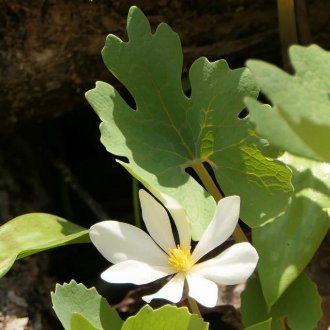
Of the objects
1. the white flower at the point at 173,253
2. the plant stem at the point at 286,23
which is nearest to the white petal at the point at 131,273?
the white flower at the point at 173,253

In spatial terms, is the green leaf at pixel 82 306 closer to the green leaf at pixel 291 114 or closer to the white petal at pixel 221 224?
the white petal at pixel 221 224

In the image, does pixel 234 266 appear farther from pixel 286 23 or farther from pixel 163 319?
pixel 286 23

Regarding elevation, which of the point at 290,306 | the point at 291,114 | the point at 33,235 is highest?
the point at 291,114

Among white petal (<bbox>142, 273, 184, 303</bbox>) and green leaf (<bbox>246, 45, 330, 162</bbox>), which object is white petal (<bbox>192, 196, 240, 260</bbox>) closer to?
white petal (<bbox>142, 273, 184, 303</bbox>)

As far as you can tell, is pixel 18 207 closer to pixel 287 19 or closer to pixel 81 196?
pixel 81 196

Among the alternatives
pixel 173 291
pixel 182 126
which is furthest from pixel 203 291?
pixel 182 126
